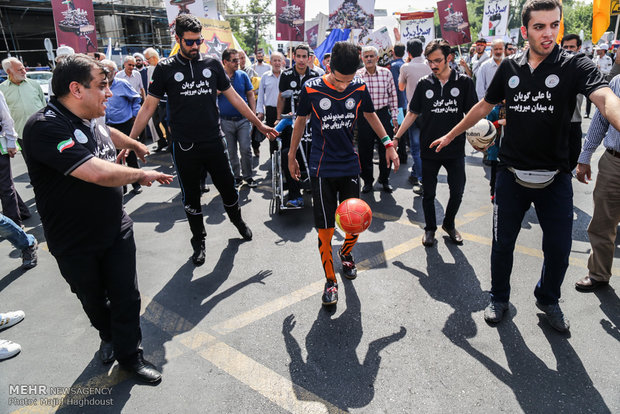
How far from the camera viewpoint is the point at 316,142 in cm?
370

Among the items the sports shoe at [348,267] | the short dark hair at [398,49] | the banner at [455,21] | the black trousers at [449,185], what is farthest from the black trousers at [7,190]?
the banner at [455,21]

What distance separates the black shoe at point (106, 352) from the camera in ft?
10.1

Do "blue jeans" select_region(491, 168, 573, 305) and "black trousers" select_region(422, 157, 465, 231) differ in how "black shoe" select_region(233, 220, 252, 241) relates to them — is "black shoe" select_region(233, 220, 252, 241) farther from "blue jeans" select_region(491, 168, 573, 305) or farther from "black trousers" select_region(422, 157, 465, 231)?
"blue jeans" select_region(491, 168, 573, 305)

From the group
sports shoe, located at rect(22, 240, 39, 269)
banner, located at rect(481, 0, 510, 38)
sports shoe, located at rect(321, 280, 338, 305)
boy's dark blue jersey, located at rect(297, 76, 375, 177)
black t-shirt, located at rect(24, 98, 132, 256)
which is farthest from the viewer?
banner, located at rect(481, 0, 510, 38)

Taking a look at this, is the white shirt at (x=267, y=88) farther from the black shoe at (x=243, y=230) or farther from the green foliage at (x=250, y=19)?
the green foliage at (x=250, y=19)

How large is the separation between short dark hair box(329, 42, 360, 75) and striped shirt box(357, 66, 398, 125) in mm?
3290

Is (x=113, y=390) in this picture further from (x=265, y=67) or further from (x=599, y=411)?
(x=265, y=67)

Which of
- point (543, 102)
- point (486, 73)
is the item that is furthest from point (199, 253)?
point (486, 73)

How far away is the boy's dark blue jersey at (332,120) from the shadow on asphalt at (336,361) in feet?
4.10

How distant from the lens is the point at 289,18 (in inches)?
441

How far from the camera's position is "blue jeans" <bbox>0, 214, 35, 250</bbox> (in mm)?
4418

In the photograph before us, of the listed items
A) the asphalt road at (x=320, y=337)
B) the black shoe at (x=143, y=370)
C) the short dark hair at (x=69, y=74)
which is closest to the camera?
the short dark hair at (x=69, y=74)

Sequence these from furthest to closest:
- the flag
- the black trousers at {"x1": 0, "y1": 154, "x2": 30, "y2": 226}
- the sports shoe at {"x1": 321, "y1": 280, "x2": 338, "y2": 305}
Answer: the flag, the black trousers at {"x1": 0, "y1": 154, "x2": 30, "y2": 226}, the sports shoe at {"x1": 321, "y1": 280, "x2": 338, "y2": 305}

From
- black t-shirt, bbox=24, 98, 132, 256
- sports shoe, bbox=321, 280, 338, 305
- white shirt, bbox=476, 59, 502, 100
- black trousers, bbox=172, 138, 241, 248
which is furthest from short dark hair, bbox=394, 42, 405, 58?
black t-shirt, bbox=24, 98, 132, 256
